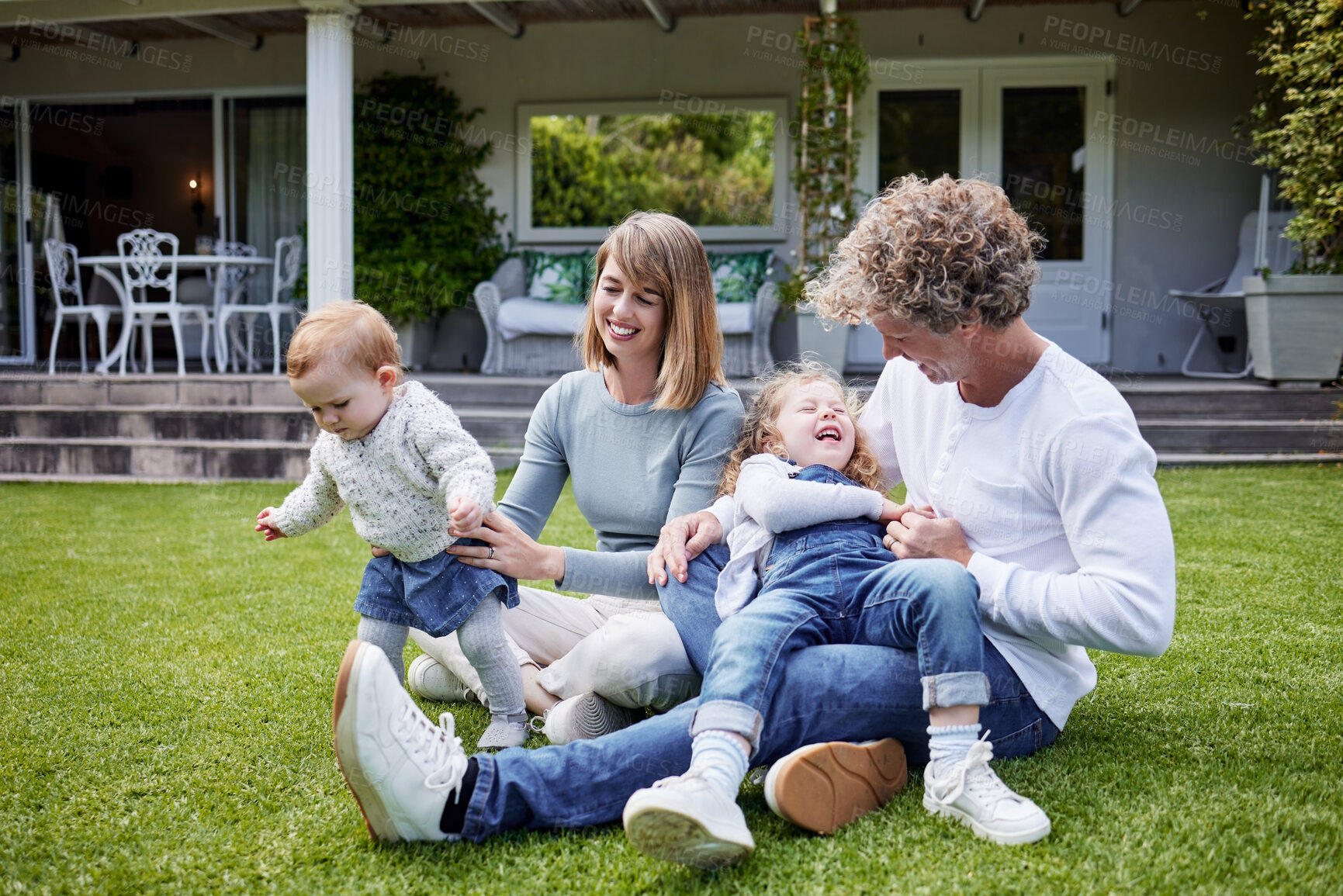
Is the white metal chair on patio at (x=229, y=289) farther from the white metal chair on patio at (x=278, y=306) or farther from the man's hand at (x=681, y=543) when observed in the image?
the man's hand at (x=681, y=543)

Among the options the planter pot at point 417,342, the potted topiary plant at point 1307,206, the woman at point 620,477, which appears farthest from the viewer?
the planter pot at point 417,342

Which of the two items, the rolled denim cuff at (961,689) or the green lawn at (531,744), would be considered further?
the rolled denim cuff at (961,689)

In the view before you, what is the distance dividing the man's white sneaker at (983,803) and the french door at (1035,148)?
6.51m

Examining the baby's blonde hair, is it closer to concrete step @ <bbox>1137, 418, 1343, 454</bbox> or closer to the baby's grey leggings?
the baby's grey leggings

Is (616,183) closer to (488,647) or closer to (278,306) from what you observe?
(278,306)

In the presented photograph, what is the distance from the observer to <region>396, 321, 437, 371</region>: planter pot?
833 centimetres

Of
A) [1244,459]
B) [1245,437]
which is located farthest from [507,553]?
[1245,437]

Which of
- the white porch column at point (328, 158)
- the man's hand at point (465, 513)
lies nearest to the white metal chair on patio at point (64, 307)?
the white porch column at point (328, 158)

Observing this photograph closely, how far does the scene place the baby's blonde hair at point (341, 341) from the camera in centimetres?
190

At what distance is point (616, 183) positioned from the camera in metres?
9.34

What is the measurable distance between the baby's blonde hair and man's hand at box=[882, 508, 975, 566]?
0.95 metres

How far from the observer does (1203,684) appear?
2.35m

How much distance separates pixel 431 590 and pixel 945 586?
3.09 ft

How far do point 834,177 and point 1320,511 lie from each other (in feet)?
11.4
